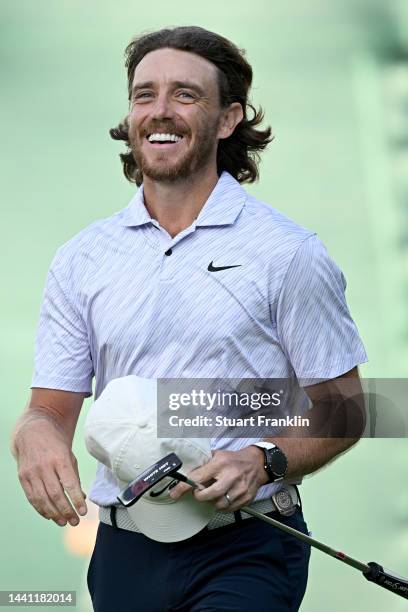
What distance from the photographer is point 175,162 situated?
3699mm

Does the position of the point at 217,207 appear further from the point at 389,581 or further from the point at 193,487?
the point at 389,581

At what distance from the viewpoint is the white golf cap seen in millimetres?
3146

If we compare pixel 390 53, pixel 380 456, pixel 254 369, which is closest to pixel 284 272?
pixel 254 369

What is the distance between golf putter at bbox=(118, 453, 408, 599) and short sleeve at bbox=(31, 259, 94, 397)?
58 centimetres

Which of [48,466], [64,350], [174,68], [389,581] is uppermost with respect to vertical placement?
[174,68]

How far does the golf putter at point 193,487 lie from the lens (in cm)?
302

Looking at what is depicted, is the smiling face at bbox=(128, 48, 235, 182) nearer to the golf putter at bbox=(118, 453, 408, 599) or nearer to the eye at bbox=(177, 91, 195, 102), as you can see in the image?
the eye at bbox=(177, 91, 195, 102)

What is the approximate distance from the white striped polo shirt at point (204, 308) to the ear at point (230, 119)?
266 millimetres

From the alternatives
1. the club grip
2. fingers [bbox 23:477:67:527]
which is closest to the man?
fingers [bbox 23:477:67:527]

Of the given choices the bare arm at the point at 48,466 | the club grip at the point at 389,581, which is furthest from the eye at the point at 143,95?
the club grip at the point at 389,581

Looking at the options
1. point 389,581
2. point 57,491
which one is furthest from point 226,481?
point 389,581

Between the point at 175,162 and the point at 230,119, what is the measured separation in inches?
12.6

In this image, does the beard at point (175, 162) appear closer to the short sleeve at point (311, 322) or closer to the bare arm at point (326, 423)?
the short sleeve at point (311, 322)

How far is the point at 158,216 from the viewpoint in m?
3.74
